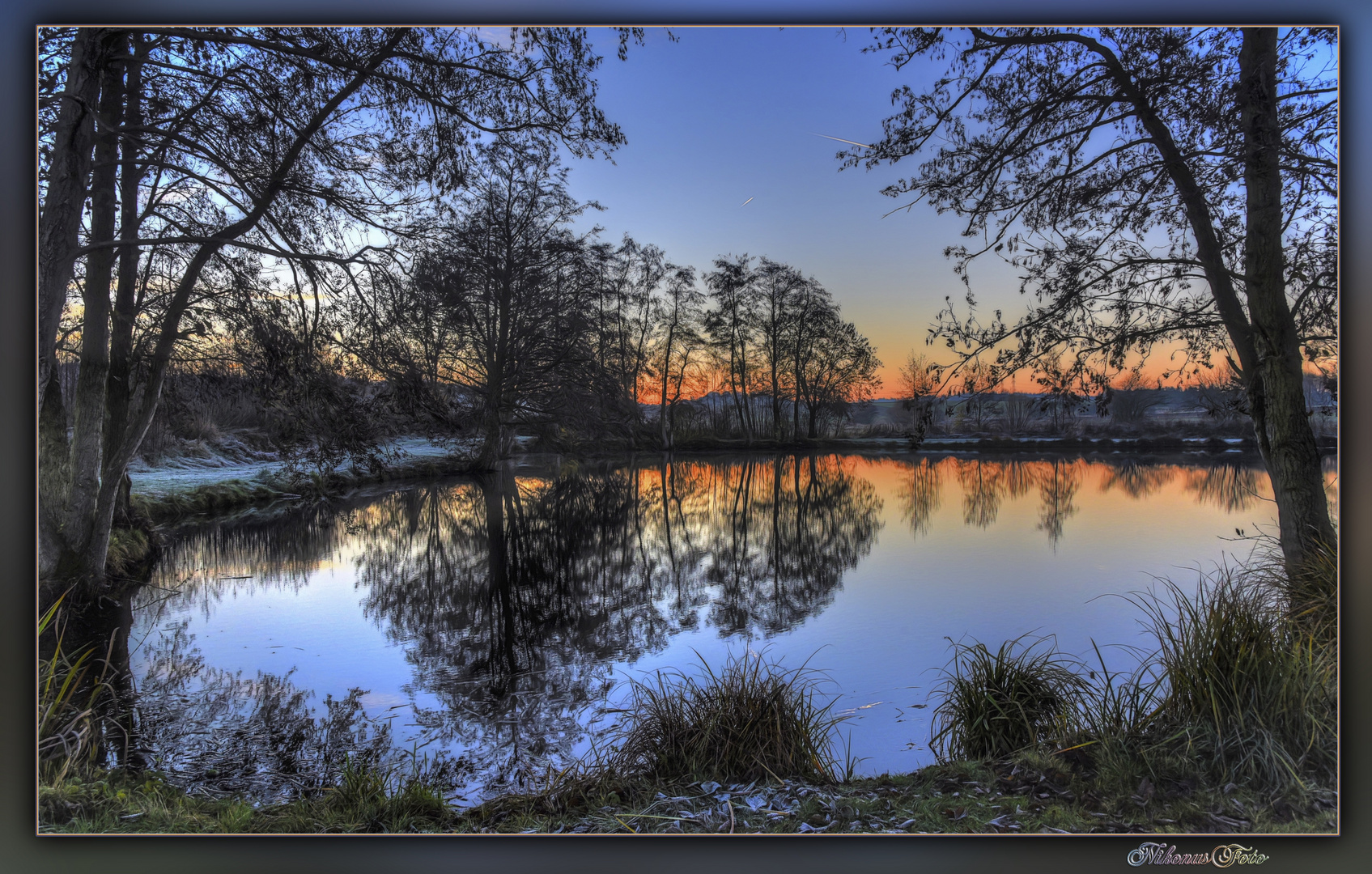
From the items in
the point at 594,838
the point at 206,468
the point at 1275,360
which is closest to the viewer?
the point at 594,838

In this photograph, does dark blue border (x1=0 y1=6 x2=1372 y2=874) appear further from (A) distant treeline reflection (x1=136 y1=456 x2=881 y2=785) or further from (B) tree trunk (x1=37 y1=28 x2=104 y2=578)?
(A) distant treeline reflection (x1=136 y1=456 x2=881 y2=785)

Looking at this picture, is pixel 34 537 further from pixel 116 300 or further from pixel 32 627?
pixel 116 300

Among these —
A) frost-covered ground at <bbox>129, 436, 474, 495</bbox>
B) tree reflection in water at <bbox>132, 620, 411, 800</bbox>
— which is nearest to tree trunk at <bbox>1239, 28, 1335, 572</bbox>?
tree reflection in water at <bbox>132, 620, 411, 800</bbox>

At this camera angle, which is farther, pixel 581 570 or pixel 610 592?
pixel 581 570

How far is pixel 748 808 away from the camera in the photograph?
2.39m

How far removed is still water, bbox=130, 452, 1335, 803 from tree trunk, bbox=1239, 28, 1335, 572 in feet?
0.55

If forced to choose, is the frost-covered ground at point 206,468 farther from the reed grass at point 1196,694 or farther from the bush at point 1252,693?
the bush at point 1252,693

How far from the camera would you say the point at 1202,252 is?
10.0ft

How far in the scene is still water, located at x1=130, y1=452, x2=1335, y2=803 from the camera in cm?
291

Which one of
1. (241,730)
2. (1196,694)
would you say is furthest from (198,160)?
Answer: (1196,694)

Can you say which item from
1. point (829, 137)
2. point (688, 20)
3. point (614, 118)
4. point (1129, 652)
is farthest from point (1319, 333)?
point (614, 118)

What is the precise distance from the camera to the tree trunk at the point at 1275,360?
2773 millimetres

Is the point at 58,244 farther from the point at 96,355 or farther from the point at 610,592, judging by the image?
the point at 610,592

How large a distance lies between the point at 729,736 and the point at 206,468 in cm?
330
